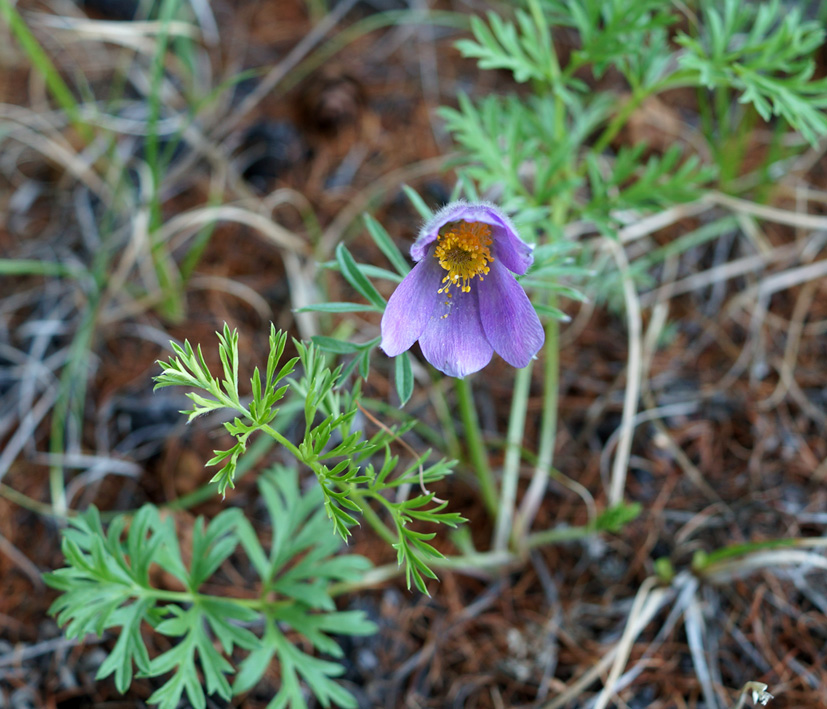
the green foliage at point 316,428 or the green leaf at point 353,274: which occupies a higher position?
the green leaf at point 353,274

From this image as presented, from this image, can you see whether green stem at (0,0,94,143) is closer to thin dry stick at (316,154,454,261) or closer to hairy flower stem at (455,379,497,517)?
thin dry stick at (316,154,454,261)

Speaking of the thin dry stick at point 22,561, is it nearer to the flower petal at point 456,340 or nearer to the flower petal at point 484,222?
the flower petal at point 456,340

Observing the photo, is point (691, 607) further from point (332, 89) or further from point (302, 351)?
point (332, 89)

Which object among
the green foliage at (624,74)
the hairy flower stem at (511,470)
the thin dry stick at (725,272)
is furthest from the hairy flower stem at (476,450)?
the thin dry stick at (725,272)

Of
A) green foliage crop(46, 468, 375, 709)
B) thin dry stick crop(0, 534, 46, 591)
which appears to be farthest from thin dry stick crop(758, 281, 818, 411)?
thin dry stick crop(0, 534, 46, 591)

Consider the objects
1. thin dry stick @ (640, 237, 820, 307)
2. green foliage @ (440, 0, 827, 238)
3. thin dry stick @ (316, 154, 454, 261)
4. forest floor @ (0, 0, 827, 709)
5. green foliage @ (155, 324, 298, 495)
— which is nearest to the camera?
green foliage @ (155, 324, 298, 495)

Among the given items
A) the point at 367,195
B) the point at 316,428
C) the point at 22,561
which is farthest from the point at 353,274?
the point at 22,561

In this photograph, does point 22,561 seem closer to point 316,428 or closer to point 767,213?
point 316,428
